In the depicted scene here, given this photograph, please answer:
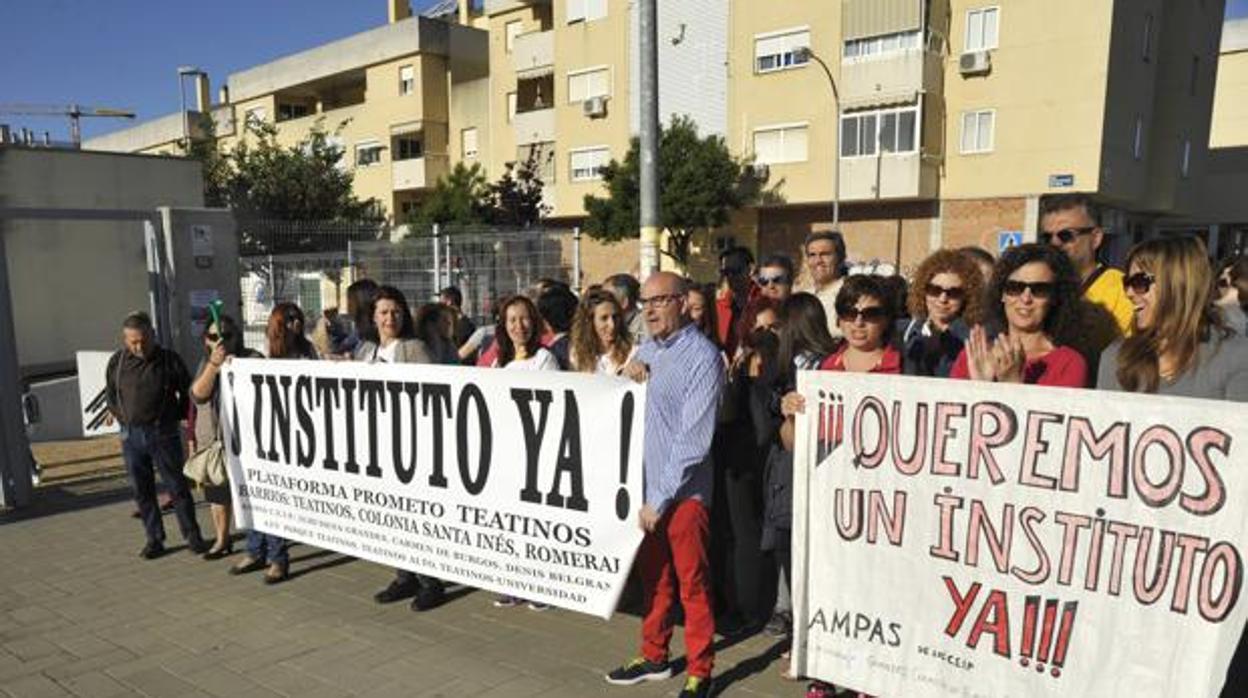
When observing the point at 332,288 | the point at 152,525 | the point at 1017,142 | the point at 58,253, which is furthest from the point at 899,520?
the point at 1017,142

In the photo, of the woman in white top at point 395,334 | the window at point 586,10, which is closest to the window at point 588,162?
the window at point 586,10

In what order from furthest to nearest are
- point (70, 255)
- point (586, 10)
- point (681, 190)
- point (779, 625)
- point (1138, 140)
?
A: point (586, 10) → point (681, 190) → point (1138, 140) → point (70, 255) → point (779, 625)

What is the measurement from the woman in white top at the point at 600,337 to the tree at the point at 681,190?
76.6 feet

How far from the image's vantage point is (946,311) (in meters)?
3.61

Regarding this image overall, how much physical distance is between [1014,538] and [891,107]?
1028 inches

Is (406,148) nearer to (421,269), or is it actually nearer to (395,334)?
(421,269)

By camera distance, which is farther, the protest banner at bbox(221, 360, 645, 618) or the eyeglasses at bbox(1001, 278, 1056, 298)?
the protest banner at bbox(221, 360, 645, 618)

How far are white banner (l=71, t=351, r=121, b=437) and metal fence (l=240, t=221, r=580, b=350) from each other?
17.4 feet

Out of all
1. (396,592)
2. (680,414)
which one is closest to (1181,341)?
(680,414)

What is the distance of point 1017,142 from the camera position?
25.0 metres

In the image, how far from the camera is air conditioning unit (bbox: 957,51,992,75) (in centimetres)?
2503

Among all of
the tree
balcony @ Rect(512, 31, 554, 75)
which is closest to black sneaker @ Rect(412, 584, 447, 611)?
the tree

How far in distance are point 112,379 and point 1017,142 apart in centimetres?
2570

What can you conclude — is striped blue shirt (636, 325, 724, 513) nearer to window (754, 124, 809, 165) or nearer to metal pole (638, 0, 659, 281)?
metal pole (638, 0, 659, 281)
